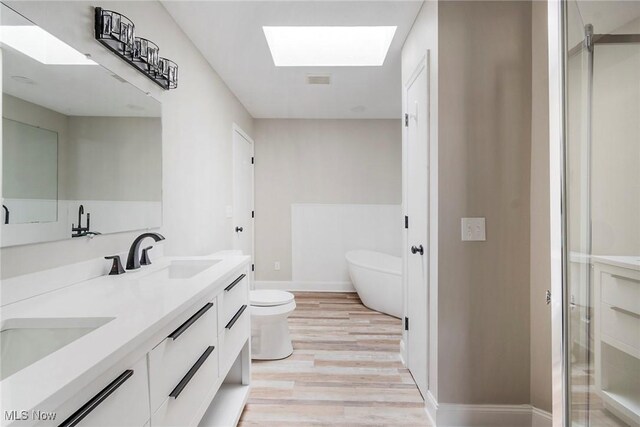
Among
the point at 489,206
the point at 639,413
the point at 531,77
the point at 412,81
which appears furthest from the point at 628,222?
the point at 412,81

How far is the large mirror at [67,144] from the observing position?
1018mm

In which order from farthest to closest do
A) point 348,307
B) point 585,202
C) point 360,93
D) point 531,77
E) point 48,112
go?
point 348,307, point 360,93, point 531,77, point 48,112, point 585,202

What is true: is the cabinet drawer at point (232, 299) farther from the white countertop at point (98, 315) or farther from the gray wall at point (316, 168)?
the gray wall at point (316, 168)

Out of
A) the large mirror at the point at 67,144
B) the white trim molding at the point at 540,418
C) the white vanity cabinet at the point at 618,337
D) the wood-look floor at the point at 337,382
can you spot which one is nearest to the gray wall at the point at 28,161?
the large mirror at the point at 67,144

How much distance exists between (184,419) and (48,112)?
1214 millimetres

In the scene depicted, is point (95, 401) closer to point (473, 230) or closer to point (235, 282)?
point (235, 282)

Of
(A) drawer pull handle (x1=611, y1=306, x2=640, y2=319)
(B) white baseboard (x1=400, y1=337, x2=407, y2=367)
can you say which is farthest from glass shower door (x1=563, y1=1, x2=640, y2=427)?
(B) white baseboard (x1=400, y1=337, x2=407, y2=367)

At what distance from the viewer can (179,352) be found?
1.02 m

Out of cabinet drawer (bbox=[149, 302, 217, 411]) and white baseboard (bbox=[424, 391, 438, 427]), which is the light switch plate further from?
cabinet drawer (bbox=[149, 302, 217, 411])

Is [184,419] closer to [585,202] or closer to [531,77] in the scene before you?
[585,202]

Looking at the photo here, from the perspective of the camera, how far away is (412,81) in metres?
2.15

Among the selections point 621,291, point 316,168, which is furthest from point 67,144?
point 316,168

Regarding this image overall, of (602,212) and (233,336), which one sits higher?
(602,212)

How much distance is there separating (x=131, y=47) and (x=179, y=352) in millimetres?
1435
